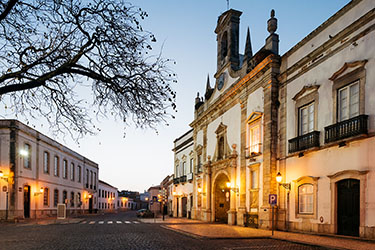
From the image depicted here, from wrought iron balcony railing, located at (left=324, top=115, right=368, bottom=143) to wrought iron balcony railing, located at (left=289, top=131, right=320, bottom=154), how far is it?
1.94 ft

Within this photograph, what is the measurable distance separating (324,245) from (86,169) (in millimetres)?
44819

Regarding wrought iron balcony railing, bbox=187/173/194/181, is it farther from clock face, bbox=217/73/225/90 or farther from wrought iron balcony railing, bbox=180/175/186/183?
clock face, bbox=217/73/225/90

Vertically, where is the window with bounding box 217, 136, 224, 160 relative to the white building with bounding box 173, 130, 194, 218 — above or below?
above

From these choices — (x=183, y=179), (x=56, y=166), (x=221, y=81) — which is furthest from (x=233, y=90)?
(x=56, y=166)

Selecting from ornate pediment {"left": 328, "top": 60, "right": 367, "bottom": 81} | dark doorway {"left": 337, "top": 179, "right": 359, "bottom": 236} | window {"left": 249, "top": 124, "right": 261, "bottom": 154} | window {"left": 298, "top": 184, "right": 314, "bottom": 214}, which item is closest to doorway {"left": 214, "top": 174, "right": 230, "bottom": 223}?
window {"left": 249, "top": 124, "right": 261, "bottom": 154}

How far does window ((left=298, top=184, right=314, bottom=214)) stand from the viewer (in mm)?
15656

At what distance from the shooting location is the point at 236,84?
23453mm

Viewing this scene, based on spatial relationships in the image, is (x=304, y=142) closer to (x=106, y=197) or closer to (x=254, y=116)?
(x=254, y=116)

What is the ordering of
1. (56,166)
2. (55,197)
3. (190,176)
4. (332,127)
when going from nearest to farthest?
1. (332,127)
2. (190,176)
3. (55,197)
4. (56,166)

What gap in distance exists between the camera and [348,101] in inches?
539

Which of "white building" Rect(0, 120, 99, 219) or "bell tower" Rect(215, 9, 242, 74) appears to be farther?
"white building" Rect(0, 120, 99, 219)

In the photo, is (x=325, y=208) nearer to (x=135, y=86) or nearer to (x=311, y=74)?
(x=311, y=74)

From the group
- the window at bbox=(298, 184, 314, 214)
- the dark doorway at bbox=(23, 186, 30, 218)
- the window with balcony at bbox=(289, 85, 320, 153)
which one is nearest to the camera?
the window with balcony at bbox=(289, 85, 320, 153)

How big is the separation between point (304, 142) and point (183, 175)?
23.2 meters
